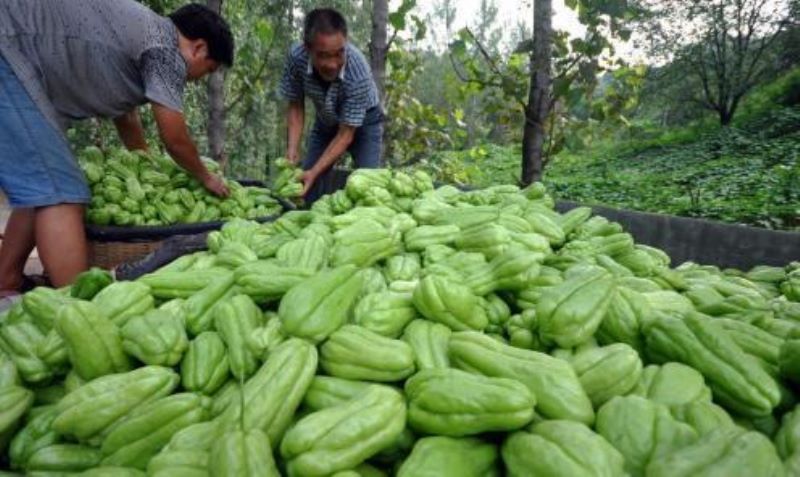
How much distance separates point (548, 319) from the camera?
1799mm

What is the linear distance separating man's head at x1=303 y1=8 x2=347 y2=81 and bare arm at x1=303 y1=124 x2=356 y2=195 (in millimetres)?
612

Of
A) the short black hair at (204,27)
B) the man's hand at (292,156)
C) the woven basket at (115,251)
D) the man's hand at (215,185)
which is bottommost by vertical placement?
the woven basket at (115,251)

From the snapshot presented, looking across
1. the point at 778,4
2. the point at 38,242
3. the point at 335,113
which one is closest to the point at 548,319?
the point at 38,242

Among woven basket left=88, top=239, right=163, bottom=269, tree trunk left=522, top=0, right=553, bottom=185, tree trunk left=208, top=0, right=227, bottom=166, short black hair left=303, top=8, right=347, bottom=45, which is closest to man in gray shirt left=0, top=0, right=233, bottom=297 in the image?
woven basket left=88, top=239, right=163, bottom=269

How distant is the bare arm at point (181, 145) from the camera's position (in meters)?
4.21

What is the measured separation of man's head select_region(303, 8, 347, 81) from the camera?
16.4ft

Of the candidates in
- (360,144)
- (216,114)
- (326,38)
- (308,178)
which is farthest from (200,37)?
(216,114)

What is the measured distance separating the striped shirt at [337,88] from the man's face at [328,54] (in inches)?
5.5

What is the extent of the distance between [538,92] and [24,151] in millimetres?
4271

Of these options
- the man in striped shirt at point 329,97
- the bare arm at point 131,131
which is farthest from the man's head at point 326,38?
the bare arm at point 131,131

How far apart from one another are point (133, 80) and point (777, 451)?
14.4 feet

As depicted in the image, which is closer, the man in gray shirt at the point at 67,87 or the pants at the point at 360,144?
the man in gray shirt at the point at 67,87

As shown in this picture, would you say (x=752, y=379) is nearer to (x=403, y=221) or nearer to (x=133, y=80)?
(x=403, y=221)

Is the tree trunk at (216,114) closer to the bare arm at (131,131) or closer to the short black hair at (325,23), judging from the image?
the bare arm at (131,131)
